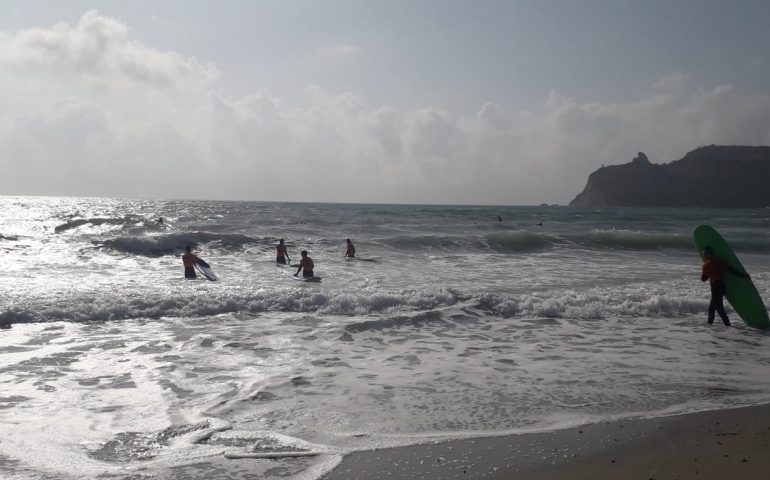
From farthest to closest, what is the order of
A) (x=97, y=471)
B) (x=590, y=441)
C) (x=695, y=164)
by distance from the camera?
1. (x=695, y=164)
2. (x=590, y=441)
3. (x=97, y=471)

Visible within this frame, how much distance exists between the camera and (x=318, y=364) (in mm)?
6953

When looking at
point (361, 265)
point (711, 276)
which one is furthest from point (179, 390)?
point (361, 265)

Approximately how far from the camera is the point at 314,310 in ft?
35.0

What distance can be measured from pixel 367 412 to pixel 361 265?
13.6 meters

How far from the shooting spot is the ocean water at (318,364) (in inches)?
177

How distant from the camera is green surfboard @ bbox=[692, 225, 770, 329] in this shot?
9509 millimetres

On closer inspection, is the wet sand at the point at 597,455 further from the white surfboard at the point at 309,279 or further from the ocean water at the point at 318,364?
the white surfboard at the point at 309,279

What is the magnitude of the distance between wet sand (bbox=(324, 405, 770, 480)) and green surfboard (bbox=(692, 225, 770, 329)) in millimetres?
5562

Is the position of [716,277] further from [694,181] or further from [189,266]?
[694,181]

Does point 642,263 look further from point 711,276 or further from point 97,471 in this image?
point 97,471

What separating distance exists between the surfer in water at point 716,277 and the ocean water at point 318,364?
0.38 meters

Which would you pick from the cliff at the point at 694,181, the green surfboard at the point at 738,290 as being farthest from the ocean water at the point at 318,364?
the cliff at the point at 694,181

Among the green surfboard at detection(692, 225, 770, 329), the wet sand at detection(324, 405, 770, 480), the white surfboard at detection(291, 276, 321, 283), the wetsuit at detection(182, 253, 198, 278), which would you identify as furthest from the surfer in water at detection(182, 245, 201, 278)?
the green surfboard at detection(692, 225, 770, 329)

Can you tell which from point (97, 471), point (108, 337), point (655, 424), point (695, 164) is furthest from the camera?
point (695, 164)
